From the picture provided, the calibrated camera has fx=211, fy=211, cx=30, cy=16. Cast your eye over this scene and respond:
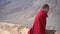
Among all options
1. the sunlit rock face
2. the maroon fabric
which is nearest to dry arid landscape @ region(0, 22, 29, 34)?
the maroon fabric

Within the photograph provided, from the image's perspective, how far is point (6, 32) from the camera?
3.39 meters

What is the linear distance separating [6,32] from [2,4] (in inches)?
72.3

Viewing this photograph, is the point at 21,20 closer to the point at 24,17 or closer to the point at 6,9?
the point at 24,17

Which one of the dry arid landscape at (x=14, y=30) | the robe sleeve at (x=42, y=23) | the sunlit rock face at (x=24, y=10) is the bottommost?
the dry arid landscape at (x=14, y=30)

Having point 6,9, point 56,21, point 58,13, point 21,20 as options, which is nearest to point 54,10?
point 58,13

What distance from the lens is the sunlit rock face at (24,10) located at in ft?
15.3

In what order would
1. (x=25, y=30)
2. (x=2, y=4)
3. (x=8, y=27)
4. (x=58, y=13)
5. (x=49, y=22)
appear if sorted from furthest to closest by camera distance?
(x=2, y=4) < (x=58, y=13) < (x=49, y=22) < (x=8, y=27) < (x=25, y=30)

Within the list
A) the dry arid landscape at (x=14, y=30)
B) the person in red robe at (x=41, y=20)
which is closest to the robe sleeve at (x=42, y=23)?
the person in red robe at (x=41, y=20)

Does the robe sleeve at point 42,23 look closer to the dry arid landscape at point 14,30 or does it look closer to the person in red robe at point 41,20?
the person in red robe at point 41,20

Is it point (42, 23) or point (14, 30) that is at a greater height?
point (42, 23)

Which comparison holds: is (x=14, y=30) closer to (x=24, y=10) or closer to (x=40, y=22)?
(x=40, y=22)

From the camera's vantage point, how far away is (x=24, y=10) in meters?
4.94

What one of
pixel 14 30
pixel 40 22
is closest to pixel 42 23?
pixel 40 22

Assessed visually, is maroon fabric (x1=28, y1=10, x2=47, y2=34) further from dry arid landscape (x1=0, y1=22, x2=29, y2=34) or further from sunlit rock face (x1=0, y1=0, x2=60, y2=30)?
sunlit rock face (x1=0, y1=0, x2=60, y2=30)
